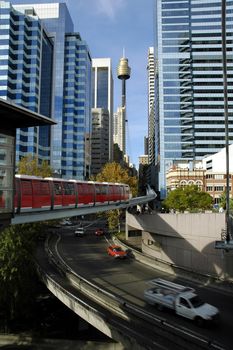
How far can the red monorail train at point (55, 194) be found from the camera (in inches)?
896

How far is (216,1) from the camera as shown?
139m

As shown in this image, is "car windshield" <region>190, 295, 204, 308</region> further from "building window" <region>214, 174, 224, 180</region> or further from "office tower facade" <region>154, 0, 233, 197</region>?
"office tower facade" <region>154, 0, 233, 197</region>

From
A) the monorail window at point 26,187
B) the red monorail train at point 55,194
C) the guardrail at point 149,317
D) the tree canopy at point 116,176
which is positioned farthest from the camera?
the tree canopy at point 116,176

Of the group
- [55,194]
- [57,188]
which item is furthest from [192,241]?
[55,194]

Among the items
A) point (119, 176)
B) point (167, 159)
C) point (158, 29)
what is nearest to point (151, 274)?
point (119, 176)

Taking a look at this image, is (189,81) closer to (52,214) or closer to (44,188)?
(52,214)

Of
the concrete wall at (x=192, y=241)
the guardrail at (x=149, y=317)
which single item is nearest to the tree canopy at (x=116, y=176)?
the concrete wall at (x=192, y=241)

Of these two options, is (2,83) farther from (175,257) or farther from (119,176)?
(175,257)

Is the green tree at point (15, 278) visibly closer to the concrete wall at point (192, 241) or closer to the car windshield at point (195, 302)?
the car windshield at point (195, 302)

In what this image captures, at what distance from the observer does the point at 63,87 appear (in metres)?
129

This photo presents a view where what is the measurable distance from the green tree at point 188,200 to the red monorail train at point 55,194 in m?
31.2

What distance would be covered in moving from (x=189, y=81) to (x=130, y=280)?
119 m

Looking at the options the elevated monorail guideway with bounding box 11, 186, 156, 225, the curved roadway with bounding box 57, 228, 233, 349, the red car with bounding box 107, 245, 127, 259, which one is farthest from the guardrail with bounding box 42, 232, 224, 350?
the red car with bounding box 107, 245, 127, 259

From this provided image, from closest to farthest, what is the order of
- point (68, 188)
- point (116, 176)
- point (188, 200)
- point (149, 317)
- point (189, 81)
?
1. point (149, 317)
2. point (68, 188)
3. point (188, 200)
4. point (116, 176)
5. point (189, 81)
